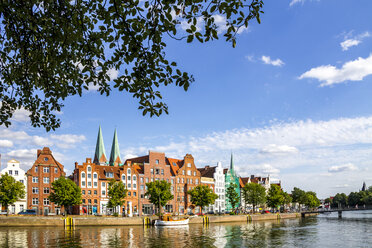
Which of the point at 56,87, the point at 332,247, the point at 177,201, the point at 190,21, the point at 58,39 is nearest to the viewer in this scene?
the point at 190,21

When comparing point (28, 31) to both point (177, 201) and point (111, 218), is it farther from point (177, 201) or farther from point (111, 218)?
point (177, 201)

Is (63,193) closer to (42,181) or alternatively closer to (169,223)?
(42,181)

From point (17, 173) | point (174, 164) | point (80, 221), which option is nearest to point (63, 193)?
point (80, 221)

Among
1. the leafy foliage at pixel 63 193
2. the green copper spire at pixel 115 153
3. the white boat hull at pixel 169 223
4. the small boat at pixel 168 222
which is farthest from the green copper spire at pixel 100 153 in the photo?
the white boat hull at pixel 169 223

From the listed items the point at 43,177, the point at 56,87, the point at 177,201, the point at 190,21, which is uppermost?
the point at 190,21

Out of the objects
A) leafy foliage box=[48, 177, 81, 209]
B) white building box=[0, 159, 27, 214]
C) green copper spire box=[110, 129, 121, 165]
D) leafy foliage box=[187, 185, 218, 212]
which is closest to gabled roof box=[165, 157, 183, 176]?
leafy foliage box=[187, 185, 218, 212]

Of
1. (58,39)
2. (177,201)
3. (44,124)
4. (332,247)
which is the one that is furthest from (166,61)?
(177,201)

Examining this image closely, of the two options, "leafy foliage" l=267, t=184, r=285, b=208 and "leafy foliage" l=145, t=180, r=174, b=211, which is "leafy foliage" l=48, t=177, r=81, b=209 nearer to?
"leafy foliage" l=145, t=180, r=174, b=211

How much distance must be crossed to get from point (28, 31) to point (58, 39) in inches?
54.9

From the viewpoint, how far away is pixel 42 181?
92312 millimetres

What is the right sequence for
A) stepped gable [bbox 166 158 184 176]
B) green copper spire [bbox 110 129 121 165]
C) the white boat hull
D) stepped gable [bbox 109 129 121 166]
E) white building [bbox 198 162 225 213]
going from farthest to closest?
1. green copper spire [bbox 110 129 121 165]
2. stepped gable [bbox 109 129 121 166]
3. white building [bbox 198 162 225 213]
4. stepped gable [bbox 166 158 184 176]
5. the white boat hull

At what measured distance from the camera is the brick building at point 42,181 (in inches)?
3573

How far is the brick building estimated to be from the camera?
90.8 m

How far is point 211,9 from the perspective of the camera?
1012 cm
